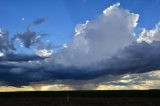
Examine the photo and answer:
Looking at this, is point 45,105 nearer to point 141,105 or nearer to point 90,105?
point 90,105

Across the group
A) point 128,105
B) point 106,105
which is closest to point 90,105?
point 106,105

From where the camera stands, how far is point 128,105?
164 ft

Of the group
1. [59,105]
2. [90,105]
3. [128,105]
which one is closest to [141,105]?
[128,105]

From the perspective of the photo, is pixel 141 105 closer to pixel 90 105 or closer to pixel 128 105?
pixel 128 105

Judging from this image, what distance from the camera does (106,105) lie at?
52.5m

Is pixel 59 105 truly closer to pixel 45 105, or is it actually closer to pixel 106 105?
pixel 45 105

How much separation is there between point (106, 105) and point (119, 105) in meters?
2.45

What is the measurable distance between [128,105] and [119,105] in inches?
53.0

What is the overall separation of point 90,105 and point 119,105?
4.21 metres

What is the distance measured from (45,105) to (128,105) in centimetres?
1080

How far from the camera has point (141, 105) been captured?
50.5 m

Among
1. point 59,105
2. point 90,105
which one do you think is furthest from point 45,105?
point 90,105

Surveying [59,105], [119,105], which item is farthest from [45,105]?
[119,105]

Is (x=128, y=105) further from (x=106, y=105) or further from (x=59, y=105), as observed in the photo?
(x=59, y=105)
